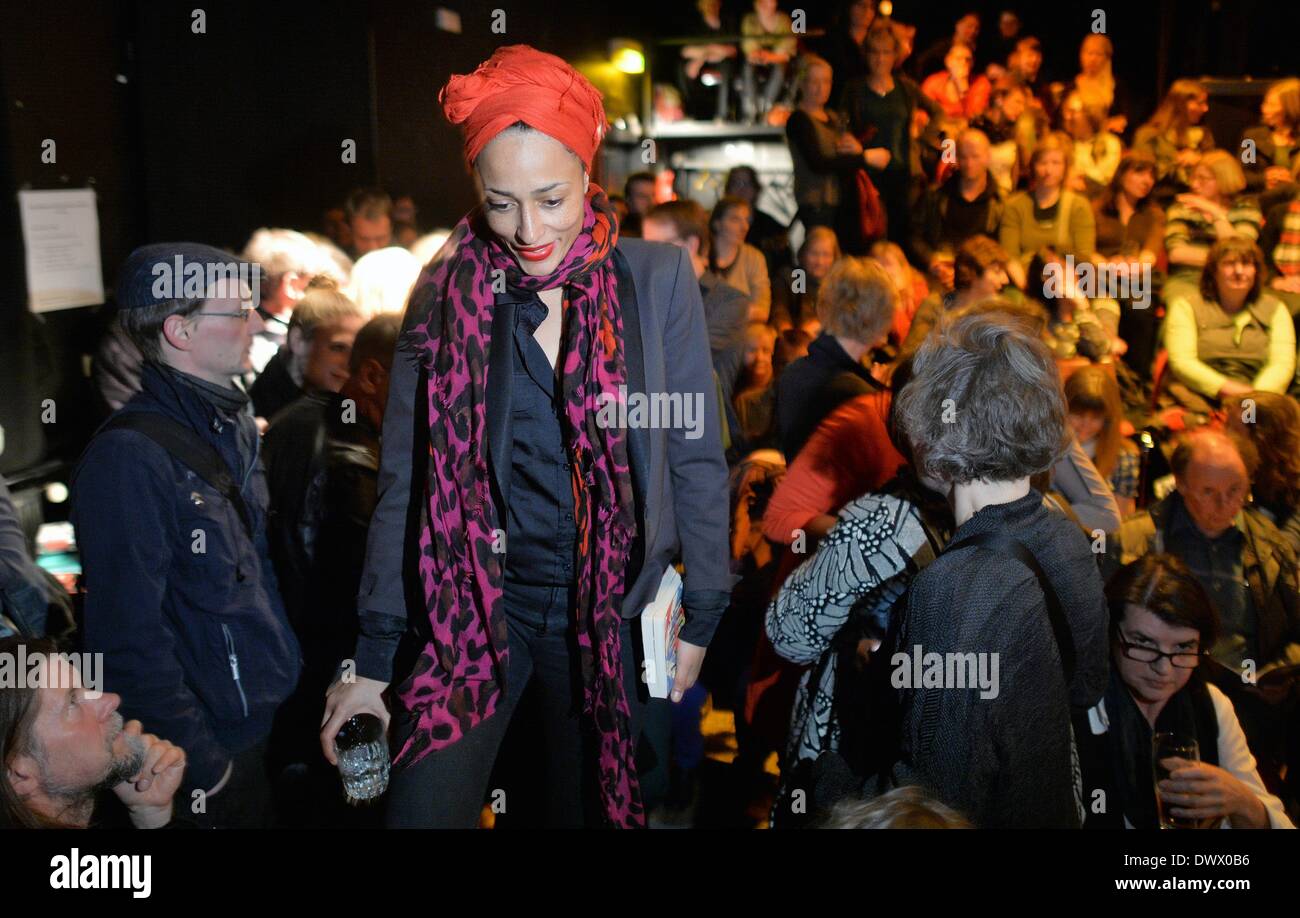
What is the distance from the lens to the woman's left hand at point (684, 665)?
6.73ft

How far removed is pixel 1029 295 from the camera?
519 centimetres

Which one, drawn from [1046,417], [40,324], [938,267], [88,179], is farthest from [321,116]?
[1046,417]

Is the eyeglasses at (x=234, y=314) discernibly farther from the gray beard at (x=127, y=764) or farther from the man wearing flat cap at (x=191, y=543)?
the gray beard at (x=127, y=764)

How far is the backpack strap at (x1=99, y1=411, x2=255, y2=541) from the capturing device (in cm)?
220

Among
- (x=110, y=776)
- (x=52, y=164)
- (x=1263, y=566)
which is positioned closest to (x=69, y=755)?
(x=110, y=776)

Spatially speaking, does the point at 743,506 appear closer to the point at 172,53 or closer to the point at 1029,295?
the point at 1029,295

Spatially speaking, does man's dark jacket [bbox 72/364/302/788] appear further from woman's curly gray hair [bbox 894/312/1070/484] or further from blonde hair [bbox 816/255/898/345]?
blonde hair [bbox 816/255/898/345]

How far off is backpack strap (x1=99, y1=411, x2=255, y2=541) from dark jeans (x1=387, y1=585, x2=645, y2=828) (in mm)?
660

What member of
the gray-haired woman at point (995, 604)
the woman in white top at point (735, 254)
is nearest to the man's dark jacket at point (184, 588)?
the gray-haired woman at point (995, 604)

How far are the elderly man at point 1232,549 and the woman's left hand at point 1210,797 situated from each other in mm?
965

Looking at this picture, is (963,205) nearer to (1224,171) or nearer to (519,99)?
(1224,171)

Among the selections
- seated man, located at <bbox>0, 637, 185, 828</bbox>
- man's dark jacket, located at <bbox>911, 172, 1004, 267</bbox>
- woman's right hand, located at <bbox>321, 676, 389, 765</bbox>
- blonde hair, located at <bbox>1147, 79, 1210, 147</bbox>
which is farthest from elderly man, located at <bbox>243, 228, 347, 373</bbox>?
blonde hair, located at <bbox>1147, 79, 1210, 147</bbox>

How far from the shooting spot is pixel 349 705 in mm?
1996

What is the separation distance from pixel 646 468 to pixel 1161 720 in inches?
48.5
